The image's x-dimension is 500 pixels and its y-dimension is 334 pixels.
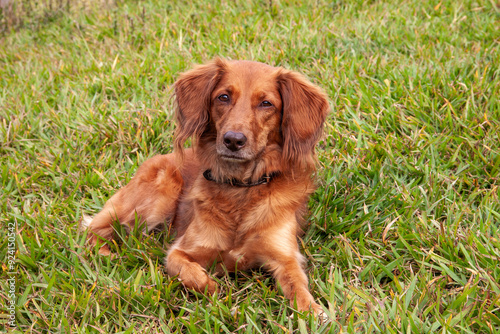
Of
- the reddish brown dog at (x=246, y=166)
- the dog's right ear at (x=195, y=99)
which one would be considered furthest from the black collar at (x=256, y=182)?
the dog's right ear at (x=195, y=99)

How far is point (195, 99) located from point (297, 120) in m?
0.69

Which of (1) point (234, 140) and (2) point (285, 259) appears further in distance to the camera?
(2) point (285, 259)

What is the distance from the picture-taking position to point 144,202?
376 cm

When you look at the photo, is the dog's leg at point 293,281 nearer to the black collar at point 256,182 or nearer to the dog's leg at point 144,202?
the black collar at point 256,182

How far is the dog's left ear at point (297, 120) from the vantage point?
3209 mm

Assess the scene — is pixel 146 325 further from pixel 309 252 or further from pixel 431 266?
pixel 431 266

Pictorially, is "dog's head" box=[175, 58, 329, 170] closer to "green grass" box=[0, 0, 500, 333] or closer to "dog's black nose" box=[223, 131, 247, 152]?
"dog's black nose" box=[223, 131, 247, 152]

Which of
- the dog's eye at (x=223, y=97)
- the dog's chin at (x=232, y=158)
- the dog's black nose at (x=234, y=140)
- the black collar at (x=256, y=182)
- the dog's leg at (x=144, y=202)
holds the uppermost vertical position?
the dog's eye at (x=223, y=97)

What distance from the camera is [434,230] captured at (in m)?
3.32

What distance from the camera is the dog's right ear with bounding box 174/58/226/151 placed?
3305mm

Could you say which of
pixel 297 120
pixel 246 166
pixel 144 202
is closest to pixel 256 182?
pixel 246 166

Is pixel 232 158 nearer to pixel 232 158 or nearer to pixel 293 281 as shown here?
pixel 232 158

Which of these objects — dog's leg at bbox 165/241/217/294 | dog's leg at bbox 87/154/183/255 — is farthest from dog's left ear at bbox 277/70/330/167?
dog's leg at bbox 87/154/183/255

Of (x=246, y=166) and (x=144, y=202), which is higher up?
(x=246, y=166)
